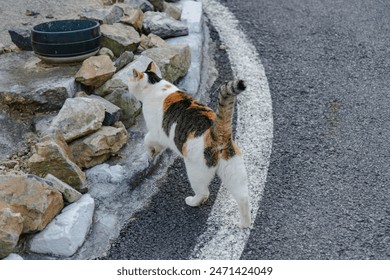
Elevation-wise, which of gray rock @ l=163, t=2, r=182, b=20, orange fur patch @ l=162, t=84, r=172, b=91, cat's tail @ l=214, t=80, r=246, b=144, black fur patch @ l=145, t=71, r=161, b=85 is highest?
cat's tail @ l=214, t=80, r=246, b=144

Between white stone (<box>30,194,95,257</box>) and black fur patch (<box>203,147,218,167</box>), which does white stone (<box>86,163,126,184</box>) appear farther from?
black fur patch (<box>203,147,218,167</box>)

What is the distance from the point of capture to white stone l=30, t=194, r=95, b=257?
3.29 metres

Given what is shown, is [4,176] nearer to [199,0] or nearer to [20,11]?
[20,11]

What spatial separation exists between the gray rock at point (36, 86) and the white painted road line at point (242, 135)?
4.39 feet

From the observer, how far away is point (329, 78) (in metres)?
5.31

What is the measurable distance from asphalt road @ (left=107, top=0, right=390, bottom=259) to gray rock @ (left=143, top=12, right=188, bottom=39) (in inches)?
17.4

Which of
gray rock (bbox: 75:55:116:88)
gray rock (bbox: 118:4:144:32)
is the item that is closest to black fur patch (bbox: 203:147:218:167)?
gray rock (bbox: 75:55:116:88)

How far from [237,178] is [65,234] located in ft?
3.33

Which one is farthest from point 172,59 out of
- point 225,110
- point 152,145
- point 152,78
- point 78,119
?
point 225,110

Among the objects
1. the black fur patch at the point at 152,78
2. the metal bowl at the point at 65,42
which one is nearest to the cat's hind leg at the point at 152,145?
the black fur patch at the point at 152,78

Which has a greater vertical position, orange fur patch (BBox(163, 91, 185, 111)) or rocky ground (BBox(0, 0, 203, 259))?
orange fur patch (BBox(163, 91, 185, 111))

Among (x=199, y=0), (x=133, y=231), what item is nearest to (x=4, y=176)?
(x=133, y=231)

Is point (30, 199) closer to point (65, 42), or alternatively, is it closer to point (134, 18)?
point (65, 42)

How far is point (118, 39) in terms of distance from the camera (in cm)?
487
